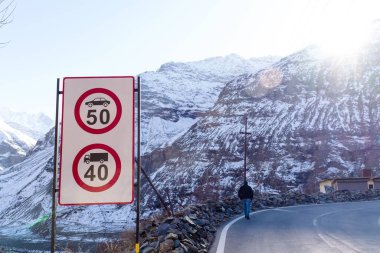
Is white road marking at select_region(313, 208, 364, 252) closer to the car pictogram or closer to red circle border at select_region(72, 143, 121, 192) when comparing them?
red circle border at select_region(72, 143, 121, 192)

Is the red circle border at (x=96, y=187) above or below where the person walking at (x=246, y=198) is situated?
above

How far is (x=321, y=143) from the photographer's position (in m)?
116

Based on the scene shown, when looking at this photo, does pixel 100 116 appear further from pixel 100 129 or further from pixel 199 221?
pixel 199 221

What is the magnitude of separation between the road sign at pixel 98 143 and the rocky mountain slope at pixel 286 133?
285 feet

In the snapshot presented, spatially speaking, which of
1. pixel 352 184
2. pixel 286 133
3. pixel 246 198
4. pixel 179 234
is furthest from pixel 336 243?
pixel 286 133

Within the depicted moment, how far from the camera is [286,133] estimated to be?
124m

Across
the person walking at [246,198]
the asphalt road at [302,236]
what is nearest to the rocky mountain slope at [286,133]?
the person walking at [246,198]

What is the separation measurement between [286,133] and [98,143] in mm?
123734

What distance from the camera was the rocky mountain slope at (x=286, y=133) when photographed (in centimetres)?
10700

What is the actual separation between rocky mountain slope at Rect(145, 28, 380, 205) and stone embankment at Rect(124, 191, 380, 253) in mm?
62027

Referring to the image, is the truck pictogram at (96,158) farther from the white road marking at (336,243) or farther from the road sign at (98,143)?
the white road marking at (336,243)

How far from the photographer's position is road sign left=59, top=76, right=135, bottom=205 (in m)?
Answer: 3.21

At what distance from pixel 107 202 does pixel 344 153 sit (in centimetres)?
11423

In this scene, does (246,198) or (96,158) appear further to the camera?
(246,198)
